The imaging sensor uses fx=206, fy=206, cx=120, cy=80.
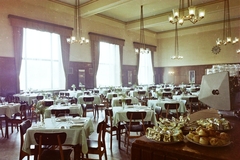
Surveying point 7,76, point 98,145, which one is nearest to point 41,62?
point 7,76

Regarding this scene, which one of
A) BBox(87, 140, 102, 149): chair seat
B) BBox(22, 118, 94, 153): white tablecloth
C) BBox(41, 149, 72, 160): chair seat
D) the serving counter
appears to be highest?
the serving counter

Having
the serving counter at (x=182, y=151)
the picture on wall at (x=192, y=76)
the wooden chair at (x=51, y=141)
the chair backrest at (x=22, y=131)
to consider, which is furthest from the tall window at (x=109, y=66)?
the serving counter at (x=182, y=151)

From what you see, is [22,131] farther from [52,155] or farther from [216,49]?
[216,49]

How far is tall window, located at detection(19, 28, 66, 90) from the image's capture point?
974 centimetres

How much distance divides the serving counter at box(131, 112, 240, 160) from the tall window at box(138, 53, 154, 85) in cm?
1462

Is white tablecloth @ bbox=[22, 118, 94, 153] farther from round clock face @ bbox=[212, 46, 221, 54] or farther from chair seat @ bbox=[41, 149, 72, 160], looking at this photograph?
round clock face @ bbox=[212, 46, 221, 54]

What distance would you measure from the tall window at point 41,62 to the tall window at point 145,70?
713 centimetres

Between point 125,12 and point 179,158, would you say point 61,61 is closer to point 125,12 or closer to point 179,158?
point 125,12

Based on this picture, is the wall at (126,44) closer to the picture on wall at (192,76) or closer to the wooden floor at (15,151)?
the picture on wall at (192,76)

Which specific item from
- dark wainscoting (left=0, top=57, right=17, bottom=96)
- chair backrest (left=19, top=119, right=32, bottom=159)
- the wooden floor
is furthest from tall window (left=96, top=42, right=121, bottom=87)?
chair backrest (left=19, top=119, right=32, bottom=159)

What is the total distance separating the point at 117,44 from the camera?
1385 cm

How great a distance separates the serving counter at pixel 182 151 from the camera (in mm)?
1330

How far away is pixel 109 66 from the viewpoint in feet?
45.5

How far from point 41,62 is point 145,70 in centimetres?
898
